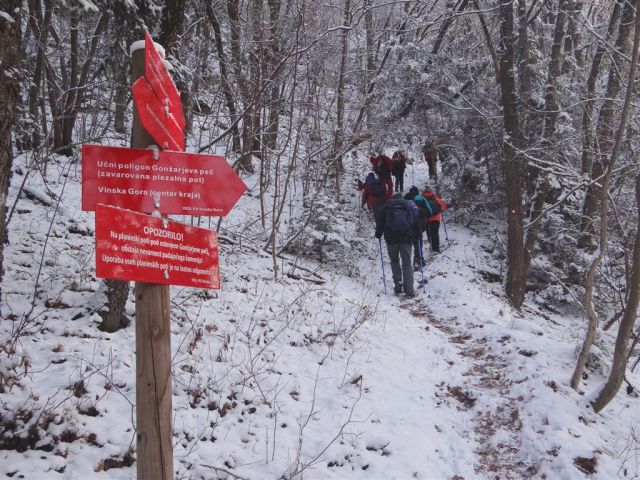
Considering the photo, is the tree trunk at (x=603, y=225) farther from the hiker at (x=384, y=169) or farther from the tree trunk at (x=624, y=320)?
the hiker at (x=384, y=169)

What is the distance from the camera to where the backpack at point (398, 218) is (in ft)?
33.9

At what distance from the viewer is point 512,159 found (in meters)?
10.3

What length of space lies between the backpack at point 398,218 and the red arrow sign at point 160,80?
831cm

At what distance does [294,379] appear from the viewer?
5.29 metres

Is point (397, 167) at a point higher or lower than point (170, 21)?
lower

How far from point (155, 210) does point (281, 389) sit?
3.32 metres

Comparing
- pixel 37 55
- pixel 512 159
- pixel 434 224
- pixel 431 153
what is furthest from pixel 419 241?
pixel 37 55

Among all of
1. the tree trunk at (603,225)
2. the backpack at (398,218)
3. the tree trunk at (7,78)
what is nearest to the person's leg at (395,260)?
the backpack at (398,218)

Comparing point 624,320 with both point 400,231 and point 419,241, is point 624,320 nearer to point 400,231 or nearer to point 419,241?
point 400,231

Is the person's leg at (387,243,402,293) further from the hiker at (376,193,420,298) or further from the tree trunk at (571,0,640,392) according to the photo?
Result: the tree trunk at (571,0,640,392)

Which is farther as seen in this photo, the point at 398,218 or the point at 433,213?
the point at 433,213

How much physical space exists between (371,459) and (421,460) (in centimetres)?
54

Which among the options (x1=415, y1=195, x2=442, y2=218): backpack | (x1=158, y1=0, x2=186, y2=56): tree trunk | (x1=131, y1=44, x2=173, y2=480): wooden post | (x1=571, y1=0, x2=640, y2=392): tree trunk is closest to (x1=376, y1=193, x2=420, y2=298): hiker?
(x1=415, y1=195, x2=442, y2=218): backpack

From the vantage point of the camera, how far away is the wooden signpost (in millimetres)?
2109
